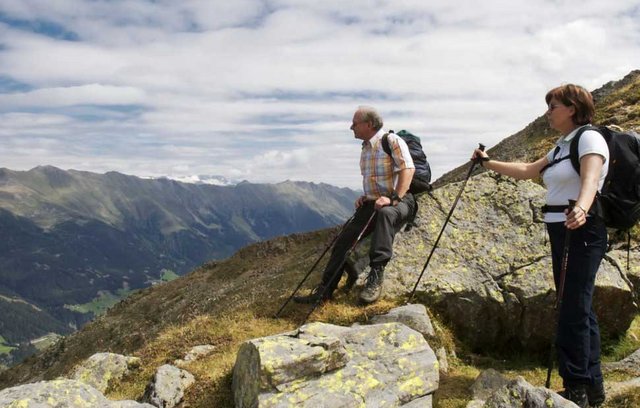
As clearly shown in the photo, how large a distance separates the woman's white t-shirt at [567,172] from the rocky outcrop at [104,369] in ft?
32.7

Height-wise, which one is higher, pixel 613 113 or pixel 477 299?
pixel 613 113

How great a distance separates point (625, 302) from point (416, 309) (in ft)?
17.9

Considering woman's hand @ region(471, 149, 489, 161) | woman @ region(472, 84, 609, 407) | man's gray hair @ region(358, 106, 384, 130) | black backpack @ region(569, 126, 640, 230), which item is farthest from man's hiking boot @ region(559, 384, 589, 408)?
man's gray hair @ region(358, 106, 384, 130)

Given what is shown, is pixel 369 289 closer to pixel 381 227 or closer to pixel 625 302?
pixel 381 227

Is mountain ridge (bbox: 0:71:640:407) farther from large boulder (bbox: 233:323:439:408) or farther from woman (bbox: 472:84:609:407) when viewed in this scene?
woman (bbox: 472:84:609:407)

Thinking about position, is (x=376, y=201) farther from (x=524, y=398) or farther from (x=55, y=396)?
(x=55, y=396)

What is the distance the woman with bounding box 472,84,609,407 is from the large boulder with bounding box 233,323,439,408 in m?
2.37

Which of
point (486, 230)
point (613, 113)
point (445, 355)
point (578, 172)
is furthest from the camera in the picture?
point (613, 113)

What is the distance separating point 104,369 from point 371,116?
30.3 feet

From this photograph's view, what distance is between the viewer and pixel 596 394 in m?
7.84

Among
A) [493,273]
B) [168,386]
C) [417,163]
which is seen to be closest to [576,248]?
[493,273]

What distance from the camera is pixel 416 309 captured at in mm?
11844

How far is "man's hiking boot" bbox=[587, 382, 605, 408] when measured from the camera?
7828 mm

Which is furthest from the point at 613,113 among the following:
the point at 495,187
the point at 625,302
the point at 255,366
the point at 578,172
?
the point at 255,366
